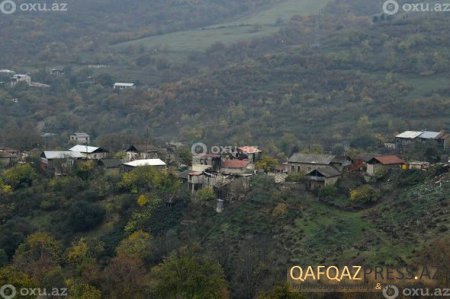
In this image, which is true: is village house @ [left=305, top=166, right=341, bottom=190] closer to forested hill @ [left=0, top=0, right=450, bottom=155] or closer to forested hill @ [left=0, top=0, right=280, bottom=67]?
forested hill @ [left=0, top=0, right=450, bottom=155]

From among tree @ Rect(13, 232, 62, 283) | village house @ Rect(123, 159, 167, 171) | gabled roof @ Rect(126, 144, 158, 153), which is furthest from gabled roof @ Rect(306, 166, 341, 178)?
tree @ Rect(13, 232, 62, 283)

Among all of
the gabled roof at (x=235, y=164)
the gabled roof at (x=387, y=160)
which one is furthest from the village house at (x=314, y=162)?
the gabled roof at (x=235, y=164)

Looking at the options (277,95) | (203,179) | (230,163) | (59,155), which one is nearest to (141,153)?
(59,155)

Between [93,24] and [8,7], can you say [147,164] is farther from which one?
[93,24]

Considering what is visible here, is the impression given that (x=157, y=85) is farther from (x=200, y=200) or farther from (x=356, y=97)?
(x=200, y=200)

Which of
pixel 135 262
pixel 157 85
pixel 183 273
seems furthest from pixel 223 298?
pixel 157 85

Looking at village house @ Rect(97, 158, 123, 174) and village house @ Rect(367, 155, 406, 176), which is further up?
village house @ Rect(367, 155, 406, 176)
